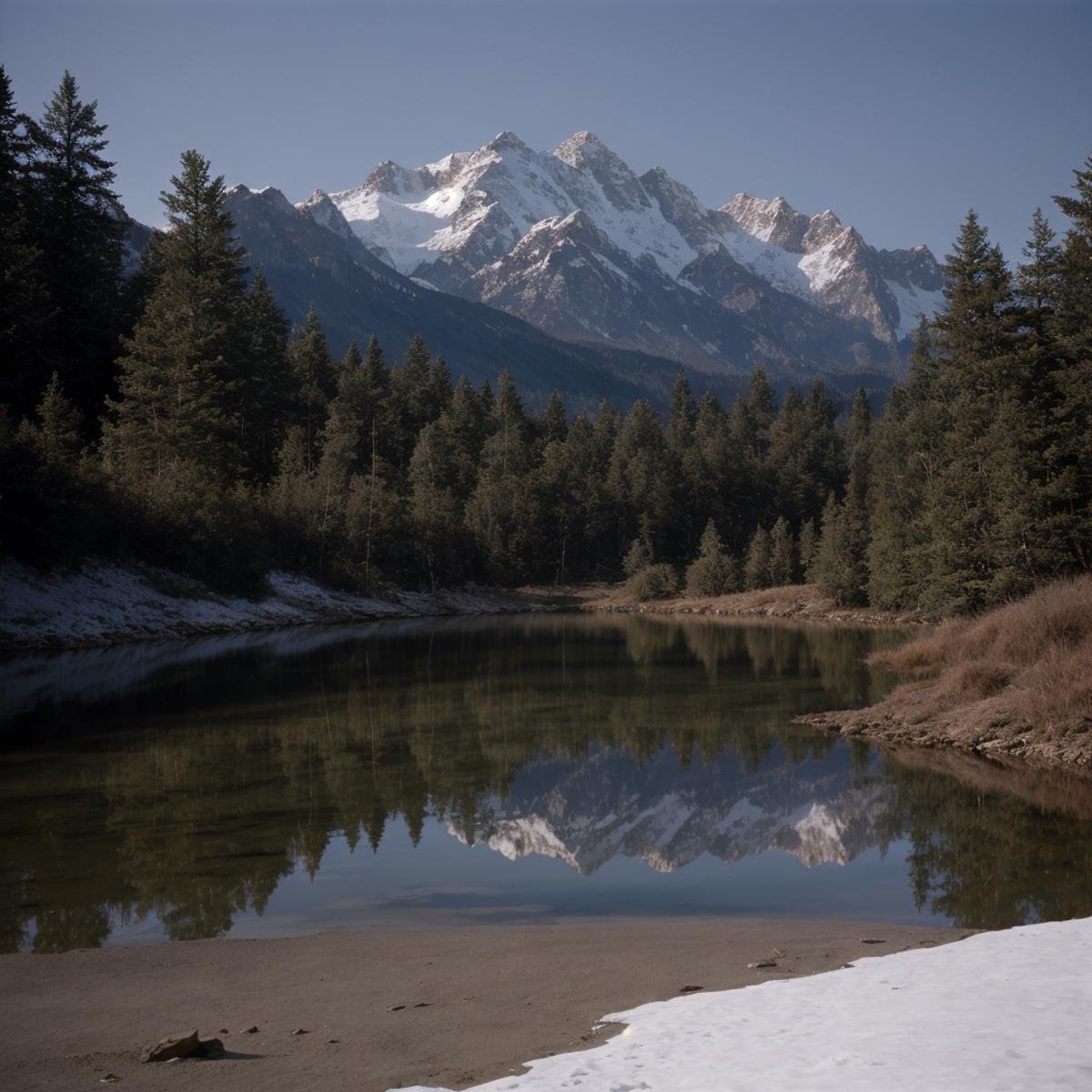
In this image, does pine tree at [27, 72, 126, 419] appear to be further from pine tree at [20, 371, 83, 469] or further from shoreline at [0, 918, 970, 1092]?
shoreline at [0, 918, 970, 1092]

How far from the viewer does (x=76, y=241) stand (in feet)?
217

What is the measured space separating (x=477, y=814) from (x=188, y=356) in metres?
53.3

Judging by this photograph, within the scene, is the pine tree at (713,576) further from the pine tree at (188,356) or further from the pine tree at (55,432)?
the pine tree at (55,432)

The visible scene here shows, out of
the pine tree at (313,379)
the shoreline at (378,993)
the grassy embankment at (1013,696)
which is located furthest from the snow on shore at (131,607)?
the shoreline at (378,993)

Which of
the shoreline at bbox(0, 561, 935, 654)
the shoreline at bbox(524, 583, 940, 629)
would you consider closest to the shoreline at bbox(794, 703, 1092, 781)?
the shoreline at bbox(0, 561, 935, 654)

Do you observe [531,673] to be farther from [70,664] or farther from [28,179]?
[28,179]

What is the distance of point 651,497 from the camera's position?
108m

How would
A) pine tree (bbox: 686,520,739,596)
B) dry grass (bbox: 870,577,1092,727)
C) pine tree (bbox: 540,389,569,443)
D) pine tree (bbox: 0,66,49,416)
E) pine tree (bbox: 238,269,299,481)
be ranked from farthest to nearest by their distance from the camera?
pine tree (bbox: 540,389,569,443), pine tree (bbox: 686,520,739,596), pine tree (bbox: 238,269,299,481), pine tree (bbox: 0,66,49,416), dry grass (bbox: 870,577,1092,727)

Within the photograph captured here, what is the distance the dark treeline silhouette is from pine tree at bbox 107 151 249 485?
0.22m

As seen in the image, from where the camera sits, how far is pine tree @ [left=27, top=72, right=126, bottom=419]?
6488 cm

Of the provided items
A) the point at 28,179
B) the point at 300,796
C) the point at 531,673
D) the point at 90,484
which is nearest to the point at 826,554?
the point at 531,673

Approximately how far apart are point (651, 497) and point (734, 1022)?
10138 cm

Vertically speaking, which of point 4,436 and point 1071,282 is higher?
point 1071,282

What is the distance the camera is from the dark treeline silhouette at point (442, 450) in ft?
139
